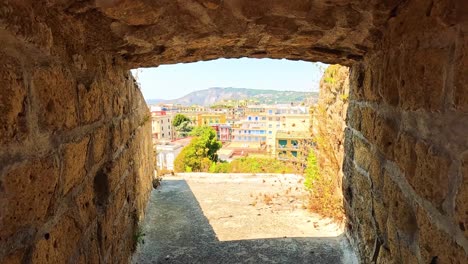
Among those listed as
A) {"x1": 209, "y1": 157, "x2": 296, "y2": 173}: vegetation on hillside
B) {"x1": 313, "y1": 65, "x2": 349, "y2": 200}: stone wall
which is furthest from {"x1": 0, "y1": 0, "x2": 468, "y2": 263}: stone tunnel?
{"x1": 209, "y1": 157, "x2": 296, "y2": 173}: vegetation on hillside

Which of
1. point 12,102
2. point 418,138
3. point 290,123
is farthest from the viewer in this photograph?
point 290,123

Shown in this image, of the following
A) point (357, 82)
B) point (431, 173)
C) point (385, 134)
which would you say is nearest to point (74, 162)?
point (431, 173)

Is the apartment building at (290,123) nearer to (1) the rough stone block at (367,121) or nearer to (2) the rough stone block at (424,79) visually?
(1) the rough stone block at (367,121)

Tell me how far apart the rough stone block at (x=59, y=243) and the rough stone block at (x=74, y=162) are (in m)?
0.13

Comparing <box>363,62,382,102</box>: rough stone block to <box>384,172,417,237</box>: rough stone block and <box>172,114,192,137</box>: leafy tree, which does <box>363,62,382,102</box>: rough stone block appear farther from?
<box>172,114,192,137</box>: leafy tree

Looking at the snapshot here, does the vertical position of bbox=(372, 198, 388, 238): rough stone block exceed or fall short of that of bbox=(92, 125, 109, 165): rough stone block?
it falls short

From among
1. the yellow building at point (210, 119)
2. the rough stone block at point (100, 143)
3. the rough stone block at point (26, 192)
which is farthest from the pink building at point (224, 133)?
the rough stone block at point (26, 192)

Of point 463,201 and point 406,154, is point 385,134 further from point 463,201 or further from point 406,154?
point 463,201

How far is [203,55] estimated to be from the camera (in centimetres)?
213

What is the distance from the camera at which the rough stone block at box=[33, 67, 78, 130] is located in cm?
101

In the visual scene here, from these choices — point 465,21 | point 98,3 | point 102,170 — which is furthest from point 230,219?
point 465,21

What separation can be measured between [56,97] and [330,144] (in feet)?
8.48

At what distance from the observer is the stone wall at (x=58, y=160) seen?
86cm

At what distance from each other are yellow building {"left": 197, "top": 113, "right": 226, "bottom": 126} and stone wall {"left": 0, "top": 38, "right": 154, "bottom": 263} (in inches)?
2456
